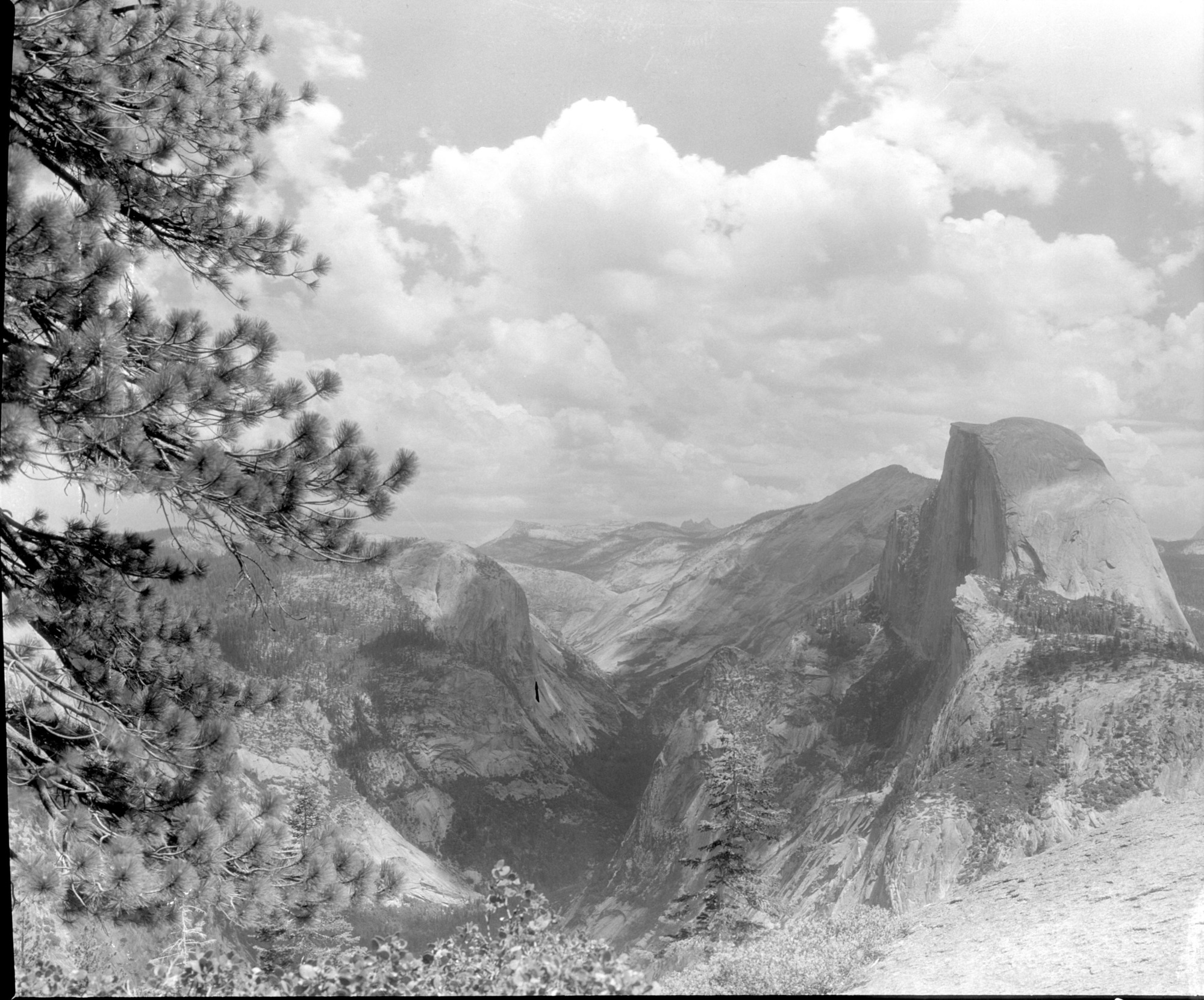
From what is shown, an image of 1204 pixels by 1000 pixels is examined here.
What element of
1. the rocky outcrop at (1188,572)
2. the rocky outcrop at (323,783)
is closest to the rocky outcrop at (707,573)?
the rocky outcrop at (1188,572)

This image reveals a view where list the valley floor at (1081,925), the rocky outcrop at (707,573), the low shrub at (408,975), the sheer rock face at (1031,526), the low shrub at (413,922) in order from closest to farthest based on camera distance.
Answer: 1. the low shrub at (408,975)
2. the valley floor at (1081,925)
3. the low shrub at (413,922)
4. the sheer rock face at (1031,526)
5. the rocky outcrop at (707,573)

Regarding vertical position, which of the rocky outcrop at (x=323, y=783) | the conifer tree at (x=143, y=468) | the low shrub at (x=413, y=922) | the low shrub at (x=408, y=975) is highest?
the conifer tree at (x=143, y=468)

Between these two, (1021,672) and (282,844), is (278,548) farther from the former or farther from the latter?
(1021,672)

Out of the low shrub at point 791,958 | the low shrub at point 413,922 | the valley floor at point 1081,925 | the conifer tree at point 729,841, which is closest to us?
the valley floor at point 1081,925

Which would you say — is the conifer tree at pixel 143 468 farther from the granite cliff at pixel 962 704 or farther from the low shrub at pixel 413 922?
the granite cliff at pixel 962 704

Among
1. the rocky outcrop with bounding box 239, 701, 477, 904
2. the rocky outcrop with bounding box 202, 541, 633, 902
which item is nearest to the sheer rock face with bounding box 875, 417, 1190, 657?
the rocky outcrop with bounding box 202, 541, 633, 902

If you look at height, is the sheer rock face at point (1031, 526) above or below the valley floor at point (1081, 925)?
above

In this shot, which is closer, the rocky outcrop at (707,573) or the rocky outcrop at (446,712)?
the rocky outcrop at (446,712)
